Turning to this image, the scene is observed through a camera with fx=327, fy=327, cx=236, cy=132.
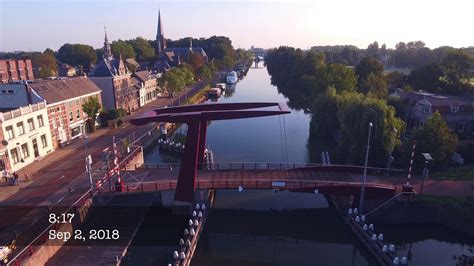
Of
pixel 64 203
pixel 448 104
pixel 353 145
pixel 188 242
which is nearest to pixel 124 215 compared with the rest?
pixel 64 203

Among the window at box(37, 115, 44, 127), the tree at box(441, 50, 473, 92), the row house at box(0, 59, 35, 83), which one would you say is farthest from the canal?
the row house at box(0, 59, 35, 83)

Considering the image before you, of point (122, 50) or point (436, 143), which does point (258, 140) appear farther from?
point (122, 50)

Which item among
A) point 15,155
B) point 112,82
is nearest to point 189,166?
point 15,155

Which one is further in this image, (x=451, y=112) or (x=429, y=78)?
Answer: (x=429, y=78)

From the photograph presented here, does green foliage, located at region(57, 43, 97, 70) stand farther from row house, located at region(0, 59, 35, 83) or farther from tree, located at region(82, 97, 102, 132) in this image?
tree, located at region(82, 97, 102, 132)

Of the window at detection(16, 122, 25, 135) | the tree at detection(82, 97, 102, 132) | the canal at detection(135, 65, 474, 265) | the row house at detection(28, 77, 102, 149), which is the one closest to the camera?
the canal at detection(135, 65, 474, 265)

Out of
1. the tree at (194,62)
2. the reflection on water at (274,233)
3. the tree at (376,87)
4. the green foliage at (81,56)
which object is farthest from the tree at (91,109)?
the green foliage at (81,56)

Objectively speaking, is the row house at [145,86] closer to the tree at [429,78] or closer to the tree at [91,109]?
the tree at [91,109]
